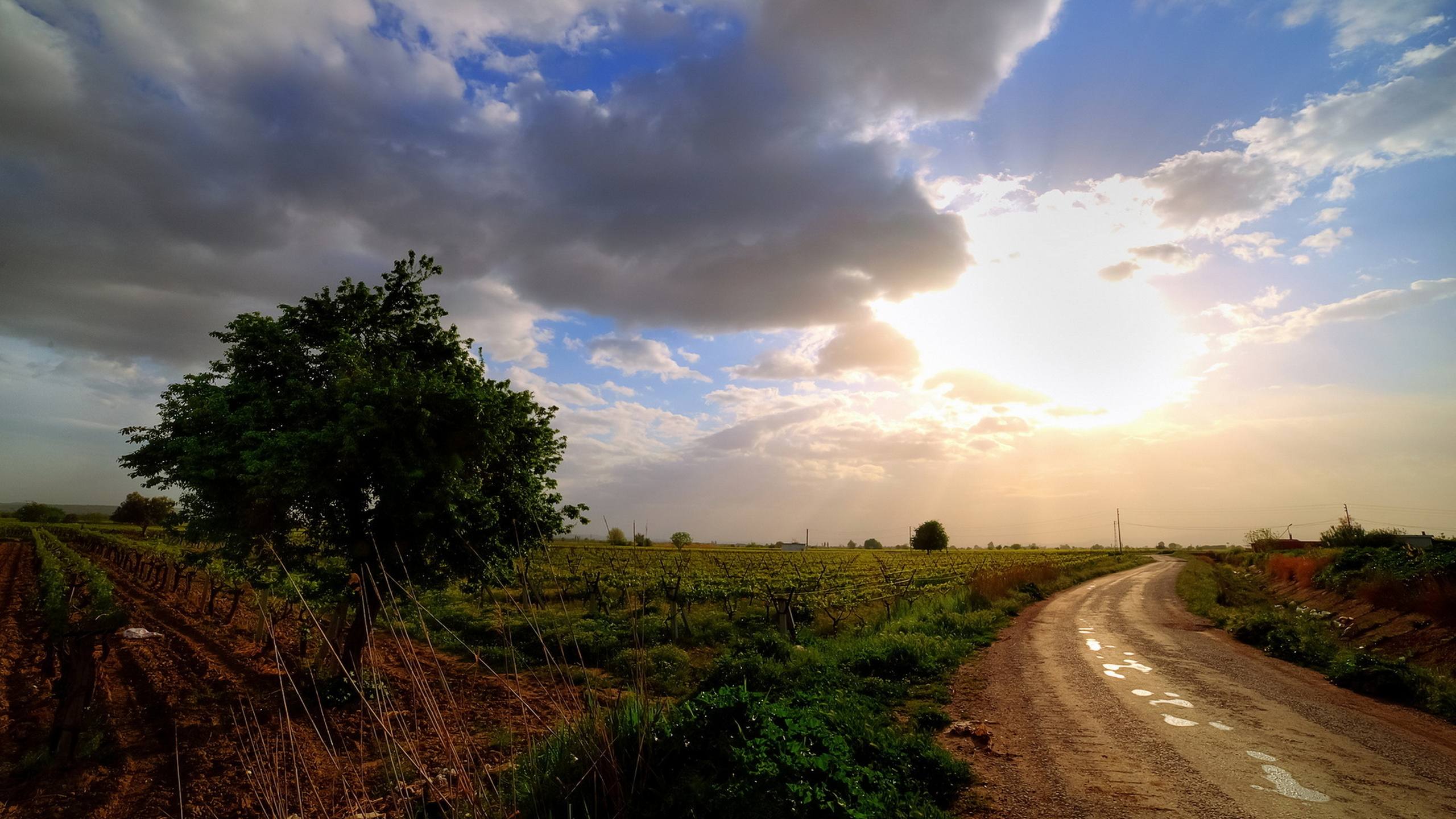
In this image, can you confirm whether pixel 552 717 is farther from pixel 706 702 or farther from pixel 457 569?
pixel 706 702

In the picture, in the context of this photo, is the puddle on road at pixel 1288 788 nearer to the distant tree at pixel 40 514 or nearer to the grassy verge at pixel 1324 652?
the grassy verge at pixel 1324 652

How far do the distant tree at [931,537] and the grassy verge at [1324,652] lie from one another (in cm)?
7857

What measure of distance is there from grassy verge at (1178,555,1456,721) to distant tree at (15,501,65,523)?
5942 inches

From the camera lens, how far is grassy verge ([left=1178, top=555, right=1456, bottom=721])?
1106cm

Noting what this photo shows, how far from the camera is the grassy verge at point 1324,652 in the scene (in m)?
11.1

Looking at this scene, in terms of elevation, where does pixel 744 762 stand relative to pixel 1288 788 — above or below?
above

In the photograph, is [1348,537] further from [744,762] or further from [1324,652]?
[744,762]

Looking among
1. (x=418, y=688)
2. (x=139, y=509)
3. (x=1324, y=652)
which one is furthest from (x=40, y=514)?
(x=1324, y=652)

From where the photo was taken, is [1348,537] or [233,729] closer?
[233,729]

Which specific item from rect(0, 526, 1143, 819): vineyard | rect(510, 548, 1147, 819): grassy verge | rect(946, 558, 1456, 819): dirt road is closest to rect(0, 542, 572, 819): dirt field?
rect(0, 526, 1143, 819): vineyard

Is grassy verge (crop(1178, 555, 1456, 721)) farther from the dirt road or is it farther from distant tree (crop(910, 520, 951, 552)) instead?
distant tree (crop(910, 520, 951, 552))

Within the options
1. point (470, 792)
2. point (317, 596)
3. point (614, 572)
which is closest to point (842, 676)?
point (470, 792)

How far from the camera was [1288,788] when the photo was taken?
23.6 ft

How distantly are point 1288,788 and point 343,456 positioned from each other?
16.6 meters
